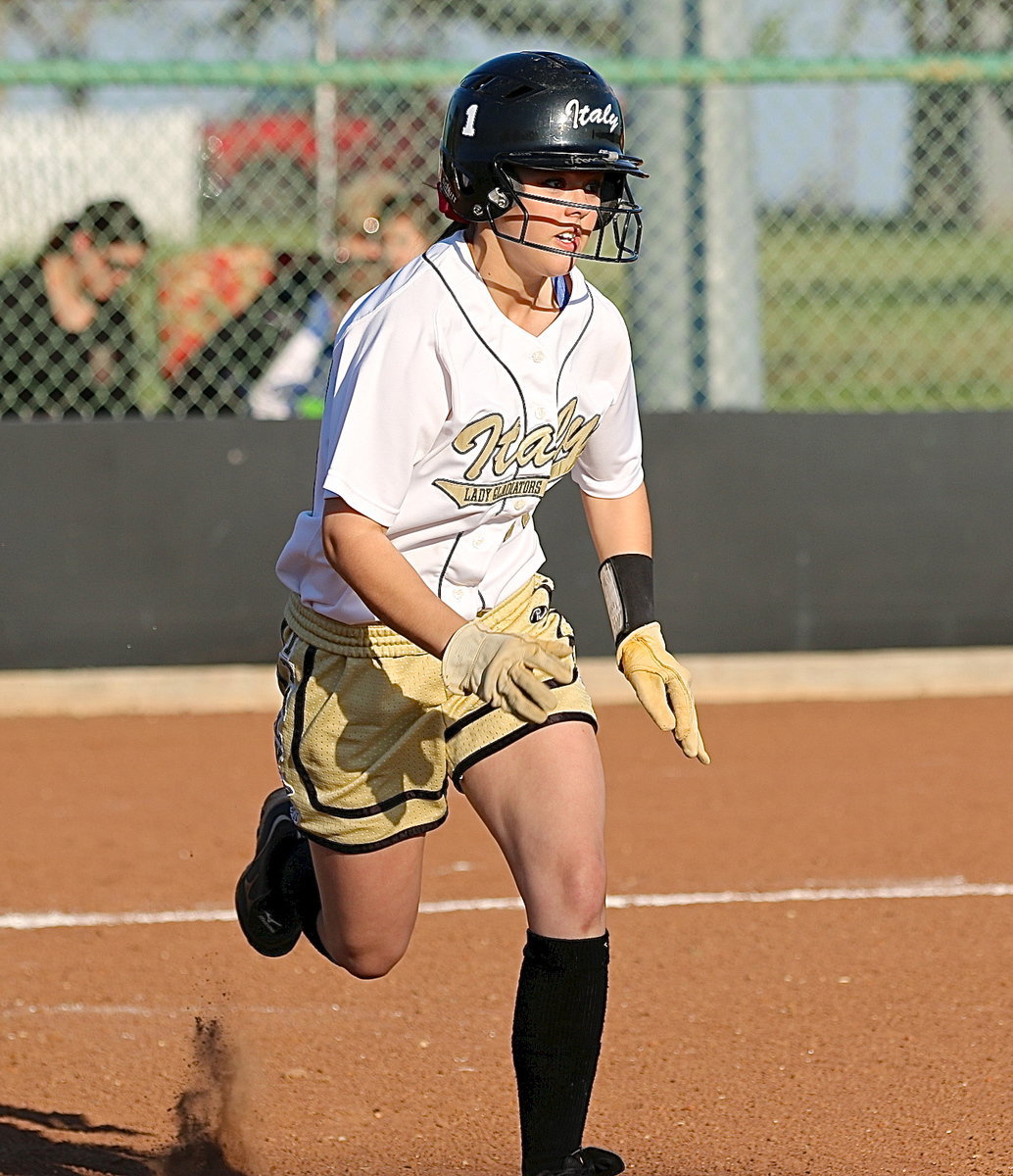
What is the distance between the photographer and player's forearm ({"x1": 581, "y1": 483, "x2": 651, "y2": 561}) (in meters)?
3.79

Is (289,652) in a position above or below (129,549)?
above

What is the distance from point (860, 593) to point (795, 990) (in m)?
4.06

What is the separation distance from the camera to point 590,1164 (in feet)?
10.4

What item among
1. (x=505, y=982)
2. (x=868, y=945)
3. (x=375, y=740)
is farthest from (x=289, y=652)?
(x=868, y=945)

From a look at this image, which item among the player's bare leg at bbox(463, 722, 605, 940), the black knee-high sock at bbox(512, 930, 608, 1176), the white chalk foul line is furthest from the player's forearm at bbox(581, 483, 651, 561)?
the white chalk foul line

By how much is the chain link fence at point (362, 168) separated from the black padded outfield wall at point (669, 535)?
1.12ft

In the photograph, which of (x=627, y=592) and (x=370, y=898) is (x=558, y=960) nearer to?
(x=370, y=898)

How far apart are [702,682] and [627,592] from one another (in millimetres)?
4707

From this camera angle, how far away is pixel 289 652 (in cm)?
366

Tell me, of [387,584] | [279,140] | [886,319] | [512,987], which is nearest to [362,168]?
[279,140]

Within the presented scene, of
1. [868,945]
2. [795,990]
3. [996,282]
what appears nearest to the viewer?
[795,990]

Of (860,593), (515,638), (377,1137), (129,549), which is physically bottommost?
(860,593)

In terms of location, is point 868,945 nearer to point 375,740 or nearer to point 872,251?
point 375,740

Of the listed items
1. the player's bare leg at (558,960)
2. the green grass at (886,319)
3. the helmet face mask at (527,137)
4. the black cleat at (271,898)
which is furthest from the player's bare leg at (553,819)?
the green grass at (886,319)
